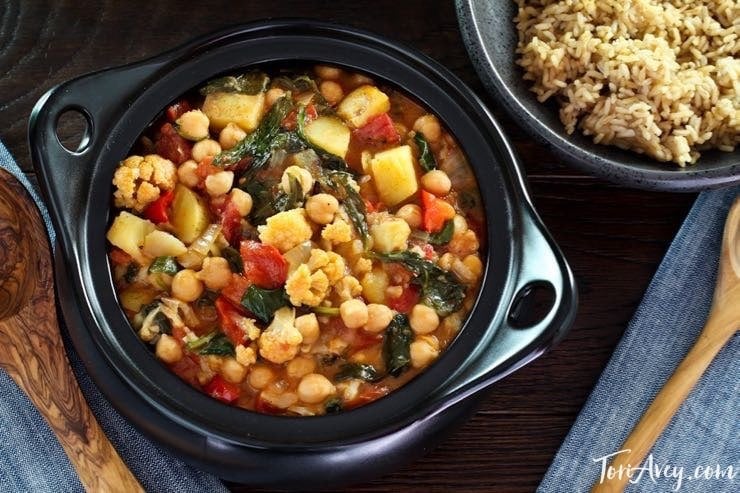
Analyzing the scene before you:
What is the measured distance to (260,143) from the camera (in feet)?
9.53

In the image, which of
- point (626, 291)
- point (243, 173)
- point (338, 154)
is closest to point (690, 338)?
point (626, 291)

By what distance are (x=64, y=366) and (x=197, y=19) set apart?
1324 mm

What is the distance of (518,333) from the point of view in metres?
2.59

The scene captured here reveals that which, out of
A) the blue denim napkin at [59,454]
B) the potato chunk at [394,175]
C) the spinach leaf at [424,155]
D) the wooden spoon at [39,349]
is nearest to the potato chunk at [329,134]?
the potato chunk at [394,175]

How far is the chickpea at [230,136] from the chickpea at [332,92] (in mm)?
285

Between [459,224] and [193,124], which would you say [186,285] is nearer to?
[193,124]

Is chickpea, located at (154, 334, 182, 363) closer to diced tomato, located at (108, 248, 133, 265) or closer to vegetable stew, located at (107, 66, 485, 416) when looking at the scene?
vegetable stew, located at (107, 66, 485, 416)

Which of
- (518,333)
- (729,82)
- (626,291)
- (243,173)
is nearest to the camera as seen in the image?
(518,333)

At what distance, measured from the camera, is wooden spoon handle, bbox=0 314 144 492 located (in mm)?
2898

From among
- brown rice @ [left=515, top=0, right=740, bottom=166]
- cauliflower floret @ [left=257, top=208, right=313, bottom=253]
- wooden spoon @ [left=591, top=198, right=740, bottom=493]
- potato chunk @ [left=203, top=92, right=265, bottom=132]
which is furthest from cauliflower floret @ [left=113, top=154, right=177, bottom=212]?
wooden spoon @ [left=591, top=198, right=740, bottom=493]

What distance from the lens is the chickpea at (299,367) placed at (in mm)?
2713

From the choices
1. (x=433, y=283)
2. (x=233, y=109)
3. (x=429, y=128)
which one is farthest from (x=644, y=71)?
(x=233, y=109)

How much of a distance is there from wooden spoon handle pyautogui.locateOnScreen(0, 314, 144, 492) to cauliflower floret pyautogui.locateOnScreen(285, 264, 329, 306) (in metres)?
0.78

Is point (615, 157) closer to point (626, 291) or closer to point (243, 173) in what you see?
point (626, 291)
